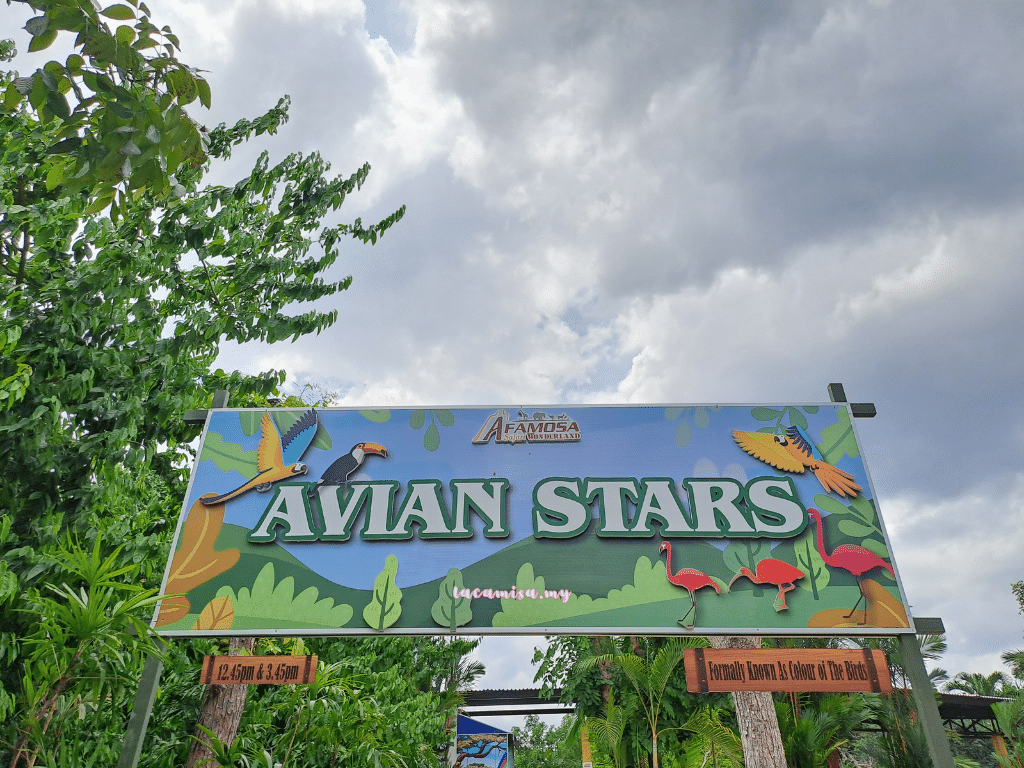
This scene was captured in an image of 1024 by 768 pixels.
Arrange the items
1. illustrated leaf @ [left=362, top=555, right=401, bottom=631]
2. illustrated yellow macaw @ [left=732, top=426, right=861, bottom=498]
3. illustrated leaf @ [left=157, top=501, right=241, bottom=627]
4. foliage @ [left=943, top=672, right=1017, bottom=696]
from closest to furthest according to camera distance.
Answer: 1. illustrated leaf @ [left=362, top=555, right=401, bottom=631]
2. illustrated leaf @ [left=157, top=501, right=241, bottom=627]
3. illustrated yellow macaw @ [left=732, top=426, right=861, bottom=498]
4. foliage @ [left=943, top=672, right=1017, bottom=696]

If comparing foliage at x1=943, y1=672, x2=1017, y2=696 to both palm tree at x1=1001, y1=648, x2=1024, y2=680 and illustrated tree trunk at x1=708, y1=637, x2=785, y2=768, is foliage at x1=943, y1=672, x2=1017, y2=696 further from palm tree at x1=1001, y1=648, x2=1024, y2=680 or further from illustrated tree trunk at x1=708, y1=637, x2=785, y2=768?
illustrated tree trunk at x1=708, y1=637, x2=785, y2=768

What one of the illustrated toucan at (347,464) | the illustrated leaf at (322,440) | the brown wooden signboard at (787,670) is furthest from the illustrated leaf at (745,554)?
the illustrated leaf at (322,440)

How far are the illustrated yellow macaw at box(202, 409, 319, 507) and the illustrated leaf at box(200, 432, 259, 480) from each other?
63mm

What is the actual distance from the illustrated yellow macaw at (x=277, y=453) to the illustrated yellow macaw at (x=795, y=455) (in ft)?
12.5

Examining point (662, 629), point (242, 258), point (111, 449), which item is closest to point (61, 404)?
point (111, 449)

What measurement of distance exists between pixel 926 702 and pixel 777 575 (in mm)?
1195

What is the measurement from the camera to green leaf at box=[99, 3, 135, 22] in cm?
227

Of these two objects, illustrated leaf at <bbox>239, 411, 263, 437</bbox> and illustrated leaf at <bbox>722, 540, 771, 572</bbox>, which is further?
illustrated leaf at <bbox>239, 411, 263, 437</bbox>

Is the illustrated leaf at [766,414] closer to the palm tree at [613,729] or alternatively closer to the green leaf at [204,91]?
the green leaf at [204,91]

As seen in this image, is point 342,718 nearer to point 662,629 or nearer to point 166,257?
point 662,629

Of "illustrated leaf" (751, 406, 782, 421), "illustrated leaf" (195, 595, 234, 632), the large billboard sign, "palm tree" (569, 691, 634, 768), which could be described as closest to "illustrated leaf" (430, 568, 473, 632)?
the large billboard sign

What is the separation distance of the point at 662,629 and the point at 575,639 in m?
10.4

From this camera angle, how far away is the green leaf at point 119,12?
7.45 ft

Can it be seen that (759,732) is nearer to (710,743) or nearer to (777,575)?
(710,743)
